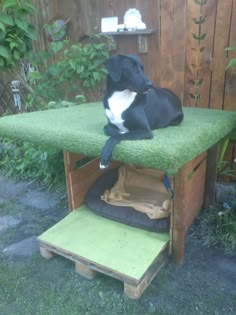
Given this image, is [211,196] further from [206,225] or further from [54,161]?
[54,161]

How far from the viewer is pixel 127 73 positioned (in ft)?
3.64

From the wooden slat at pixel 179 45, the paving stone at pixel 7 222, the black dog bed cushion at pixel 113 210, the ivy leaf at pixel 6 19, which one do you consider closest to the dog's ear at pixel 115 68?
the black dog bed cushion at pixel 113 210

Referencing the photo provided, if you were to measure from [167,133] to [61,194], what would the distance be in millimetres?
1218

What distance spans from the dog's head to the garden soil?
0.89 meters

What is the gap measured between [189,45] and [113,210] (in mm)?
1203

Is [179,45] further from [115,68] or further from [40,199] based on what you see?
[40,199]

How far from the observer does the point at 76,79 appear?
2.37m

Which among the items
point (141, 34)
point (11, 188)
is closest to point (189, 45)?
point (141, 34)

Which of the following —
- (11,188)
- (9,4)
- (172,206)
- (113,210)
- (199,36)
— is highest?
(9,4)

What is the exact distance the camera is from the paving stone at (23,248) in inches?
60.4

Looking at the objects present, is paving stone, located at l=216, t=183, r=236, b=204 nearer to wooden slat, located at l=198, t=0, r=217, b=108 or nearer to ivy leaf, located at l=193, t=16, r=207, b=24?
wooden slat, located at l=198, t=0, r=217, b=108

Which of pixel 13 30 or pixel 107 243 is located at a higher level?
pixel 13 30

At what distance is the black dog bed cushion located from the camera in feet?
4.69

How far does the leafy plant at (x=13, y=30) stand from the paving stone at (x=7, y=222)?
1157 millimetres
